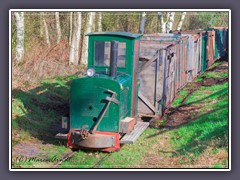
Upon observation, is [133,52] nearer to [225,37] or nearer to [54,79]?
[54,79]

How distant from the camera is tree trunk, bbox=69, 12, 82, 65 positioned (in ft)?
67.5

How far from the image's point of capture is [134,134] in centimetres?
956

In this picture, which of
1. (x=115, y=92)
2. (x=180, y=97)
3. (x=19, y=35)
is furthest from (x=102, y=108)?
(x=19, y=35)

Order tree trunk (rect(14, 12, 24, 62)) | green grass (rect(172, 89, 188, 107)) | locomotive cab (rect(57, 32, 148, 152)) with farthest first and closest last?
1. tree trunk (rect(14, 12, 24, 62))
2. green grass (rect(172, 89, 188, 107))
3. locomotive cab (rect(57, 32, 148, 152))

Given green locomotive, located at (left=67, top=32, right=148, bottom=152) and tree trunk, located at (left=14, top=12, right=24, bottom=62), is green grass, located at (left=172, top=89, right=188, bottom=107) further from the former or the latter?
tree trunk, located at (left=14, top=12, right=24, bottom=62)

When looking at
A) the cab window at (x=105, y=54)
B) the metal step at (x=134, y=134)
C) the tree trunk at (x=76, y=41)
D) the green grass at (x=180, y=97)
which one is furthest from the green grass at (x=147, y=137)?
the tree trunk at (x=76, y=41)

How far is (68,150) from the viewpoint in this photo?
9375mm

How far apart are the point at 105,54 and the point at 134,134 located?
6.31 feet

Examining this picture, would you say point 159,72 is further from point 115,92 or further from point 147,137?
point 115,92

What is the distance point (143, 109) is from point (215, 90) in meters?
4.82

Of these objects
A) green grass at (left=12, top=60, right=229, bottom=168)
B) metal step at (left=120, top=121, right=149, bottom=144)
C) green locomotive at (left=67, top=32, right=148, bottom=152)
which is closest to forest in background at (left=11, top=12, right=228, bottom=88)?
green grass at (left=12, top=60, right=229, bottom=168)

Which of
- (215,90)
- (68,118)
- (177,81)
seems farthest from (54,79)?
(68,118)

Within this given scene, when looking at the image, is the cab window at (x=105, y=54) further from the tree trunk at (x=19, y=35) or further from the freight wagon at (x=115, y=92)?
the tree trunk at (x=19, y=35)

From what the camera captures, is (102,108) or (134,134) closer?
(102,108)
